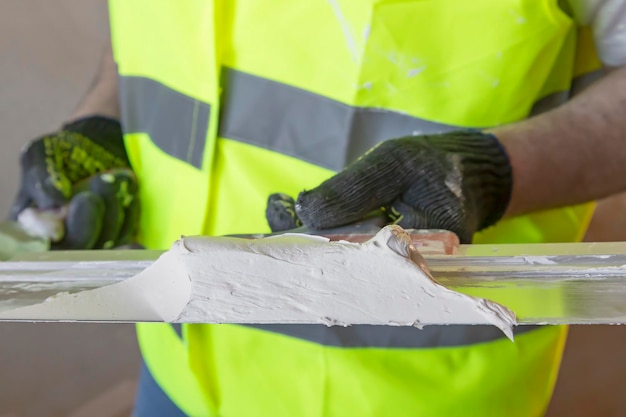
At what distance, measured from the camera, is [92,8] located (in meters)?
0.88

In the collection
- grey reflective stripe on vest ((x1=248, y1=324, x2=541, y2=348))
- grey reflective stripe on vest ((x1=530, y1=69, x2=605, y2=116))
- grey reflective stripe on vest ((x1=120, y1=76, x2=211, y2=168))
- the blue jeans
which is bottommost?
the blue jeans

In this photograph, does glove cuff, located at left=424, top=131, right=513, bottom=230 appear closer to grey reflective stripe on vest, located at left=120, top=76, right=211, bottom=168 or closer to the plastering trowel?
the plastering trowel

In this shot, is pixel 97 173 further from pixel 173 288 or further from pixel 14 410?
pixel 14 410

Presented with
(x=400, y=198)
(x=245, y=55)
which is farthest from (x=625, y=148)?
(x=245, y=55)

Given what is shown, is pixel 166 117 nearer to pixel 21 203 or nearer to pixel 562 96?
pixel 21 203

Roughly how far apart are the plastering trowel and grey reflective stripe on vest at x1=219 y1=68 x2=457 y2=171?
0.17 meters

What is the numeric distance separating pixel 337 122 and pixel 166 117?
17 centimetres

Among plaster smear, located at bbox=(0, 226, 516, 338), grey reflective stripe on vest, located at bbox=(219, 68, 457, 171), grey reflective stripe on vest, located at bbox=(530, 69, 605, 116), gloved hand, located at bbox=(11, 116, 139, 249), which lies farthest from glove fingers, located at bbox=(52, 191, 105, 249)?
grey reflective stripe on vest, located at bbox=(530, 69, 605, 116)

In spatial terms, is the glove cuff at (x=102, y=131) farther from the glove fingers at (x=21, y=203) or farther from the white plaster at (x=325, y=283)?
the white plaster at (x=325, y=283)

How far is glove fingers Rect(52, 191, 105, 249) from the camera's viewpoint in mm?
524

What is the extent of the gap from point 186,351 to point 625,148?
0.38 metres

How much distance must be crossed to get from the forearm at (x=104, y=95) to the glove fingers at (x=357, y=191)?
0.39 meters

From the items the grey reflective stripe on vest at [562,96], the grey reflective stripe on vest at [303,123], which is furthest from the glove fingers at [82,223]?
the grey reflective stripe on vest at [562,96]

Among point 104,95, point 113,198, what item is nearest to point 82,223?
point 113,198
